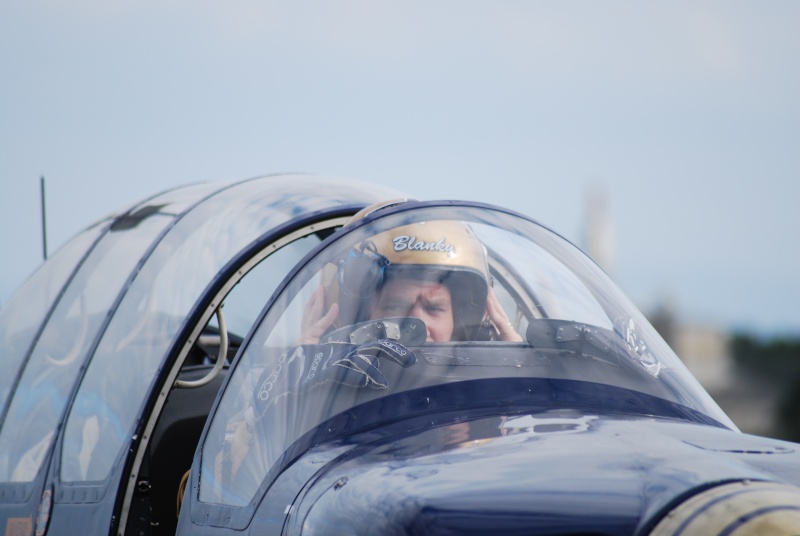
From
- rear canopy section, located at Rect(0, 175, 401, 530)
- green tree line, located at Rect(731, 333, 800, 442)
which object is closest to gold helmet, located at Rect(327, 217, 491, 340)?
rear canopy section, located at Rect(0, 175, 401, 530)

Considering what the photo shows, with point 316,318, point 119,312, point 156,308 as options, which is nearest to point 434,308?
point 316,318

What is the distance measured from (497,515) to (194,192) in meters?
3.24

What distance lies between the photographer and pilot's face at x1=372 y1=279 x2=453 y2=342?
144 inches

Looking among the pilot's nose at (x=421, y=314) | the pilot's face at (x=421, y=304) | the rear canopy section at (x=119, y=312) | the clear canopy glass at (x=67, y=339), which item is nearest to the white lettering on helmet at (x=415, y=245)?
the pilot's face at (x=421, y=304)

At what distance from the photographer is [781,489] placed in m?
2.38

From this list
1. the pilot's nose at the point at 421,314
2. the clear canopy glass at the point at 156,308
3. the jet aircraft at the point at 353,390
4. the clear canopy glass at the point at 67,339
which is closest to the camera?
the jet aircraft at the point at 353,390

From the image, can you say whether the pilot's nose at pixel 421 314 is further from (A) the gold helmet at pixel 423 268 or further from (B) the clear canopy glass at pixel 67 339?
(B) the clear canopy glass at pixel 67 339

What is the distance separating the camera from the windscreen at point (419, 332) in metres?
3.45

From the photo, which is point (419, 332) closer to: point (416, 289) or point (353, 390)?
point (416, 289)

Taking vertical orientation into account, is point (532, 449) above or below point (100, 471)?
above

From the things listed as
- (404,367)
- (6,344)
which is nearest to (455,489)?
(404,367)

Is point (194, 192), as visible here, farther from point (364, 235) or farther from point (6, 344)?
point (364, 235)

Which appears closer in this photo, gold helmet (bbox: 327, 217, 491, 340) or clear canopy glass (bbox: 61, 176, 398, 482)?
gold helmet (bbox: 327, 217, 491, 340)

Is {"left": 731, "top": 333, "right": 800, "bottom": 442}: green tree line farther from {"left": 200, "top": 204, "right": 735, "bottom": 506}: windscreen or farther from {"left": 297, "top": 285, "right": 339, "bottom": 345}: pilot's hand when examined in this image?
{"left": 297, "top": 285, "right": 339, "bottom": 345}: pilot's hand
